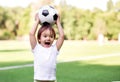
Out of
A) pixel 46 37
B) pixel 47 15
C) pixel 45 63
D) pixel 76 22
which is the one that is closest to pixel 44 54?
pixel 45 63

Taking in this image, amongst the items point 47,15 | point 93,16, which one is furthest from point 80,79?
point 93,16

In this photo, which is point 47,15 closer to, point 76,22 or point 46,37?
point 46,37

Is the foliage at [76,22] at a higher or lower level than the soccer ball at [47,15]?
lower

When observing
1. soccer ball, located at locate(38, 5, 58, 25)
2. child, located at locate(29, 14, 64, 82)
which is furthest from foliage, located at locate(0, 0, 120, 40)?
child, located at locate(29, 14, 64, 82)

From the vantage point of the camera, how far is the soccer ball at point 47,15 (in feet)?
16.1

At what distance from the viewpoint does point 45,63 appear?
4738mm

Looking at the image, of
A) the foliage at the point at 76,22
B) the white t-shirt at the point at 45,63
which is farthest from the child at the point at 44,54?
the foliage at the point at 76,22

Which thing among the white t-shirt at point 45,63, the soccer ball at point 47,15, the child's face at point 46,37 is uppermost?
the soccer ball at point 47,15

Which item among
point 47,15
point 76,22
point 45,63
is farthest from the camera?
point 76,22

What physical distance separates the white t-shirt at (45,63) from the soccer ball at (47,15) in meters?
0.36

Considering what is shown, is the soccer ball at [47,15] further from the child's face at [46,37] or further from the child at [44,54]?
the child's face at [46,37]

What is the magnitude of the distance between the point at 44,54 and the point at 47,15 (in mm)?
591

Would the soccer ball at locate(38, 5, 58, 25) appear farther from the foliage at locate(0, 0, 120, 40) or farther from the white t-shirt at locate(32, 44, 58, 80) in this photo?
the foliage at locate(0, 0, 120, 40)

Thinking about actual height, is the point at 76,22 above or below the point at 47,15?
below
